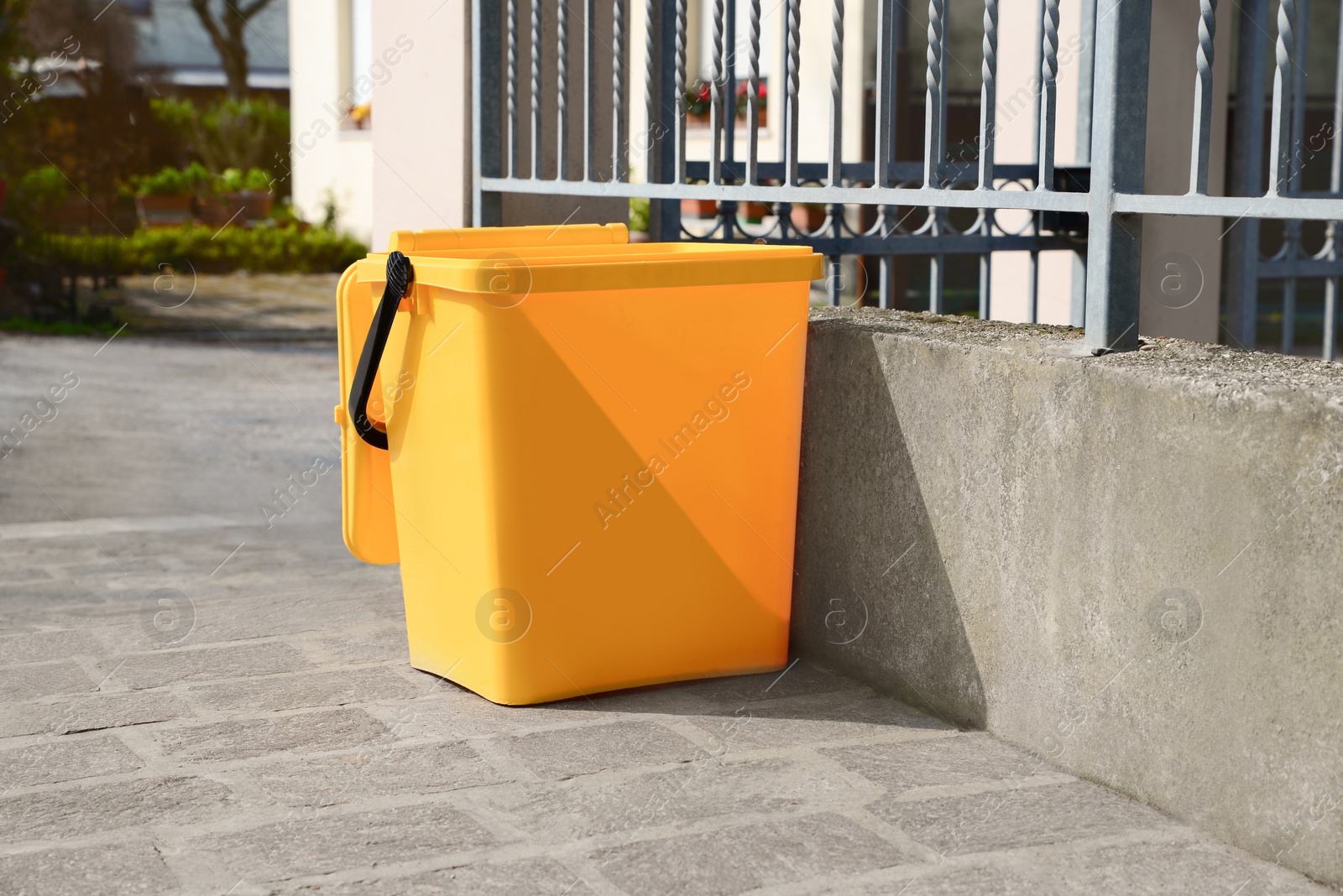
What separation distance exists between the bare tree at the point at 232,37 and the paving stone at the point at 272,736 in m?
20.3

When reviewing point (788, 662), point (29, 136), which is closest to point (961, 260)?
point (788, 662)

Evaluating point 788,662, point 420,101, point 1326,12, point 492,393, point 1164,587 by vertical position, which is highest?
point 1326,12

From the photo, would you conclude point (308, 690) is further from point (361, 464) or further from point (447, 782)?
point (447, 782)

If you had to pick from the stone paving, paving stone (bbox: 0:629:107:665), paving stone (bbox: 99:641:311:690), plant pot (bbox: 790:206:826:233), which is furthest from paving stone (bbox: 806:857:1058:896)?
plant pot (bbox: 790:206:826:233)

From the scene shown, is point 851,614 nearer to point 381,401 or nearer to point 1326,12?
point 381,401

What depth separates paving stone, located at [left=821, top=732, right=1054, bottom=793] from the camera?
8.79 ft

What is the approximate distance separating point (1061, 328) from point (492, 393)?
1.15 meters

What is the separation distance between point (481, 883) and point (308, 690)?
41.8 inches

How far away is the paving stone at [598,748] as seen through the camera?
9.00 feet

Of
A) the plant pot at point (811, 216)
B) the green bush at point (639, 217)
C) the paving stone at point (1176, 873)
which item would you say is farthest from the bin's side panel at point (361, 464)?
the green bush at point (639, 217)

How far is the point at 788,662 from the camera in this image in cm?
339

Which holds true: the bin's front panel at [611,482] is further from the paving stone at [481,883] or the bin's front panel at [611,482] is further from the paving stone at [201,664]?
the paving stone at [481,883]

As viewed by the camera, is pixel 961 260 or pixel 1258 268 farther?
pixel 961 260

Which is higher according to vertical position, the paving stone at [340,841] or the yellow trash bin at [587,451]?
the yellow trash bin at [587,451]
